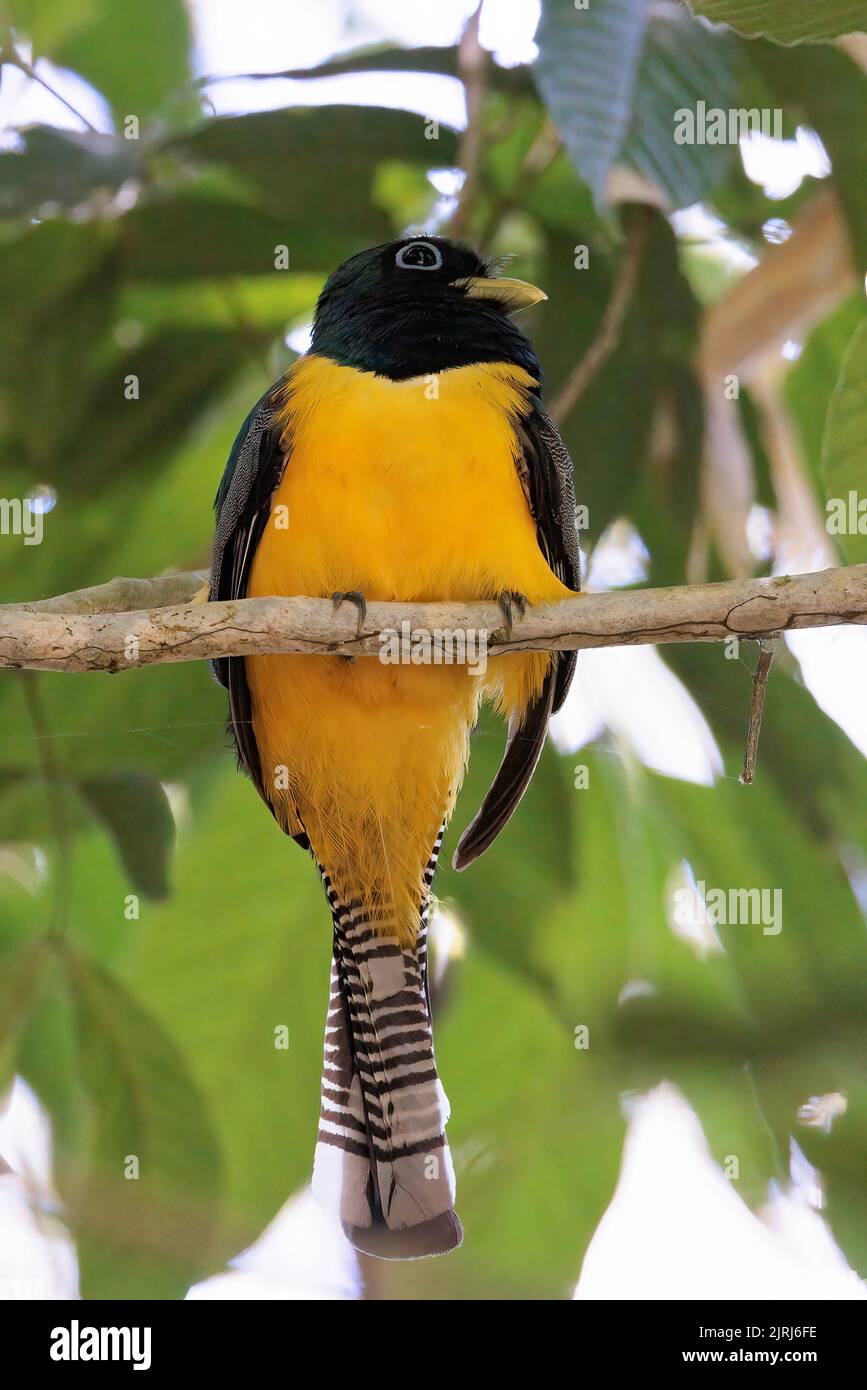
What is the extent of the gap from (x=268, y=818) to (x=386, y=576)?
0.82 m

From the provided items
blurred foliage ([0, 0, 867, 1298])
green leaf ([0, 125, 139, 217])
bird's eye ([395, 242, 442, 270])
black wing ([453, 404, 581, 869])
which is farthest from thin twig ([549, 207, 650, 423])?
green leaf ([0, 125, 139, 217])

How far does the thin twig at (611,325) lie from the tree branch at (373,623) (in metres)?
0.95

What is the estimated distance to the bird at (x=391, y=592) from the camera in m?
2.39

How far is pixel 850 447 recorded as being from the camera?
2.12 meters

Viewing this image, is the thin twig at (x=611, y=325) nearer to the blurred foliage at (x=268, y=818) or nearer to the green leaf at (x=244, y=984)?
the blurred foliage at (x=268, y=818)

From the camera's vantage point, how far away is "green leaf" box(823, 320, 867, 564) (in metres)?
2.08

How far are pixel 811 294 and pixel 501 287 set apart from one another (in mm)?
892

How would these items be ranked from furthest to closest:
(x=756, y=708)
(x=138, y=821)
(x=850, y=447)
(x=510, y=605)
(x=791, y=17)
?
(x=138, y=821)
(x=510, y=605)
(x=850, y=447)
(x=756, y=708)
(x=791, y=17)

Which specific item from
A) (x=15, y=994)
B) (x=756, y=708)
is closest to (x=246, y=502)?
(x=756, y=708)

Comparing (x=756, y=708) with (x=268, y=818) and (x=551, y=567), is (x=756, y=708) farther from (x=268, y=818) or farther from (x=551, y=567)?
(x=268, y=818)

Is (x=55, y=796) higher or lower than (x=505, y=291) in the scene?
lower

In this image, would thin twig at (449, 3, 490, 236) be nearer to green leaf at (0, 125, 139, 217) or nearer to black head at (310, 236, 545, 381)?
black head at (310, 236, 545, 381)

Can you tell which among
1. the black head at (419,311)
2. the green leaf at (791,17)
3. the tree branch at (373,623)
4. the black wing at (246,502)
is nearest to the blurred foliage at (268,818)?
the black head at (419,311)
